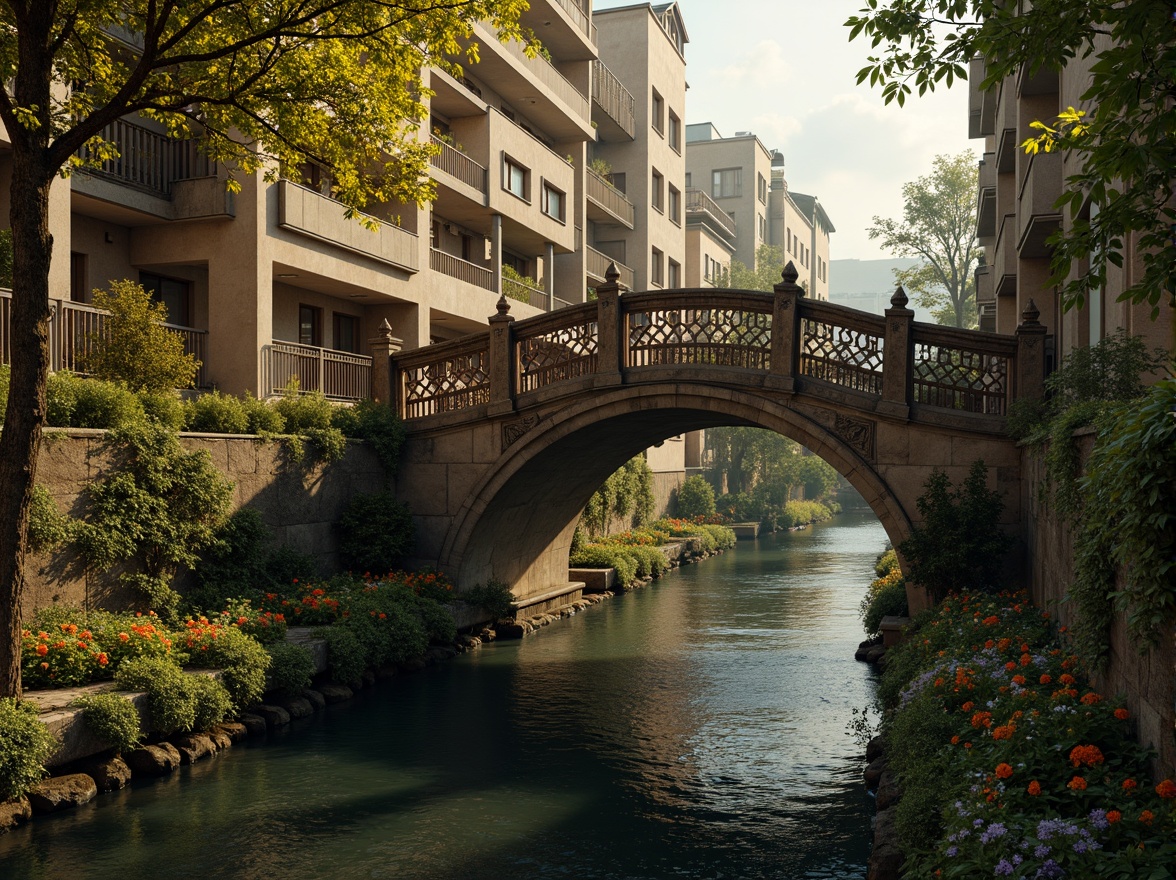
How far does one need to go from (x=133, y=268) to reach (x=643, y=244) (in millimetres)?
23070

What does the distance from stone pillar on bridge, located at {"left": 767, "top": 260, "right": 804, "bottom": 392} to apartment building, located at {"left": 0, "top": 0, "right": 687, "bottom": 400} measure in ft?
18.3

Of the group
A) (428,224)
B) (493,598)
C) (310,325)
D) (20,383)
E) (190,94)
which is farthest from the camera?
(428,224)

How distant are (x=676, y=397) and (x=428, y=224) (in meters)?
10.3

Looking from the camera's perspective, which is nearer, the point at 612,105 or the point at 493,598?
the point at 493,598

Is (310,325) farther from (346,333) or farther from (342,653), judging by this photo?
(342,653)

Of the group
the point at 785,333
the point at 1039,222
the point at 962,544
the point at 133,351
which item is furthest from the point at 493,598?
the point at 1039,222

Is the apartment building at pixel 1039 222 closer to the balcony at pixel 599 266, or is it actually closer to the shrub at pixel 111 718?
the shrub at pixel 111 718

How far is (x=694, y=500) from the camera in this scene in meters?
40.4

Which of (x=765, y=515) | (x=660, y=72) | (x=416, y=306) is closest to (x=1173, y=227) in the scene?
(x=416, y=306)

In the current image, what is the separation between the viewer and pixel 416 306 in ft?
80.9

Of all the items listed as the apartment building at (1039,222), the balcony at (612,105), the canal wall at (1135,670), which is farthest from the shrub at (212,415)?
the balcony at (612,105)

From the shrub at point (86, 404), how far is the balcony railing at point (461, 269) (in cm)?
1330

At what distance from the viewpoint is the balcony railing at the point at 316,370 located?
19.4 m

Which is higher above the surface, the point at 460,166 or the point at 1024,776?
the point at 460,166
